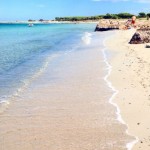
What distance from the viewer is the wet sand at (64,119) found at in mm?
8953

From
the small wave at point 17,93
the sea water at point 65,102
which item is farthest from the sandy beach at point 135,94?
the small wave at point 17,93

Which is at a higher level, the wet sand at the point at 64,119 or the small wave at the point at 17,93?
the wet sand at the point at 64,119

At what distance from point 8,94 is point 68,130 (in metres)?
4.87

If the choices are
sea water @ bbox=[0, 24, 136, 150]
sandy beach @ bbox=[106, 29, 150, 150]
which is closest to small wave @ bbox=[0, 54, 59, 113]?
sea water @ bbox=[0, 24, 136, 150]

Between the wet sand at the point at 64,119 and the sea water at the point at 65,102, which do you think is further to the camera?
the sea water at the point at 65,102

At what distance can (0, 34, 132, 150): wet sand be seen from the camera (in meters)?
→ 8.95

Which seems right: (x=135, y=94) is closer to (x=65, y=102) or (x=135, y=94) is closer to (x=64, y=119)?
(x=65, y=102)

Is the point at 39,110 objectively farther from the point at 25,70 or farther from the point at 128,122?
the point at 25,70

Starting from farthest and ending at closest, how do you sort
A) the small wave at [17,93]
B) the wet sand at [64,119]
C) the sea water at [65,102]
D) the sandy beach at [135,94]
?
1. the small wave at [17,93]
2. the sandy beach at [135,94]
3. the sea water at [65,102]
4. the wet sand at [64,119]

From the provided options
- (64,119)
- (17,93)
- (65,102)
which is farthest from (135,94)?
(17,93)

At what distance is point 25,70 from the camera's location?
20.3 meters

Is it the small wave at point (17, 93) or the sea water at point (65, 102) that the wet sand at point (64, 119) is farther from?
the small wave at point (17, 93)

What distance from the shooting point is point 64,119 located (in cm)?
1074

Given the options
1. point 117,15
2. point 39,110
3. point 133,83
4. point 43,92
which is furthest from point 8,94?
point 117,15
